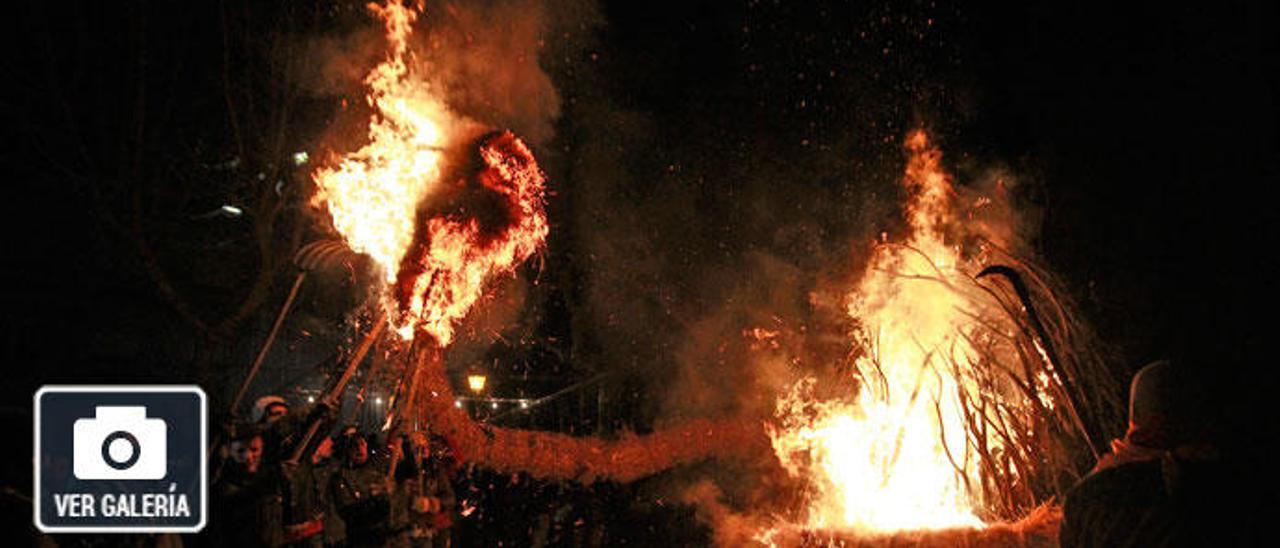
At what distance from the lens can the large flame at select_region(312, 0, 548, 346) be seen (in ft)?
20.4

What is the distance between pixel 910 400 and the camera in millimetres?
6484

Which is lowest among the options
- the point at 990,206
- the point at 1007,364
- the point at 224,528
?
the point at 224,528

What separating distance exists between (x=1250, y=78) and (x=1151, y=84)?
2.34 ft

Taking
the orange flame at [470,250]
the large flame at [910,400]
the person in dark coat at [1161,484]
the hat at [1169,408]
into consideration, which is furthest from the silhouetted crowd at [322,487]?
the hat at [1169,408]

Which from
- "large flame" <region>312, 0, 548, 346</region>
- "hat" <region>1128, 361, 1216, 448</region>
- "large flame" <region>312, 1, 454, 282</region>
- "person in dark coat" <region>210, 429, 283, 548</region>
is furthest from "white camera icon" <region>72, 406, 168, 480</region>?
"hat" <region>1128, 361, 1216, 448</region>

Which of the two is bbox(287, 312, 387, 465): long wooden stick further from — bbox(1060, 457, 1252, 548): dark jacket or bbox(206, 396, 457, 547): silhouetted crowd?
bbox(1060, 457, 1252, 548): dark jacket

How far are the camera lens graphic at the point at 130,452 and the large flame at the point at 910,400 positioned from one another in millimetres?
4413

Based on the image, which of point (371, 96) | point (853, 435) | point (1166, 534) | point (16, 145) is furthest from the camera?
point (16, 145)

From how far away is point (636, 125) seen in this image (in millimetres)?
9930

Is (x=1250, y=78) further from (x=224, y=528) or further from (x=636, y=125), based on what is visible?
(x=224, y=528)

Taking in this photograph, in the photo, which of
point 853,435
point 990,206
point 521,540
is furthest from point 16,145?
point 990,206

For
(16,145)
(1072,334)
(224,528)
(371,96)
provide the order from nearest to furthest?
(224,528), (1072,334), (371,96), (16,145)

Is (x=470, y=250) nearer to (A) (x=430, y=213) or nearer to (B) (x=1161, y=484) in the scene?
(A) (x=430, y=213)

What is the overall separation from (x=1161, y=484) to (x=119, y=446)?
5.15 m
